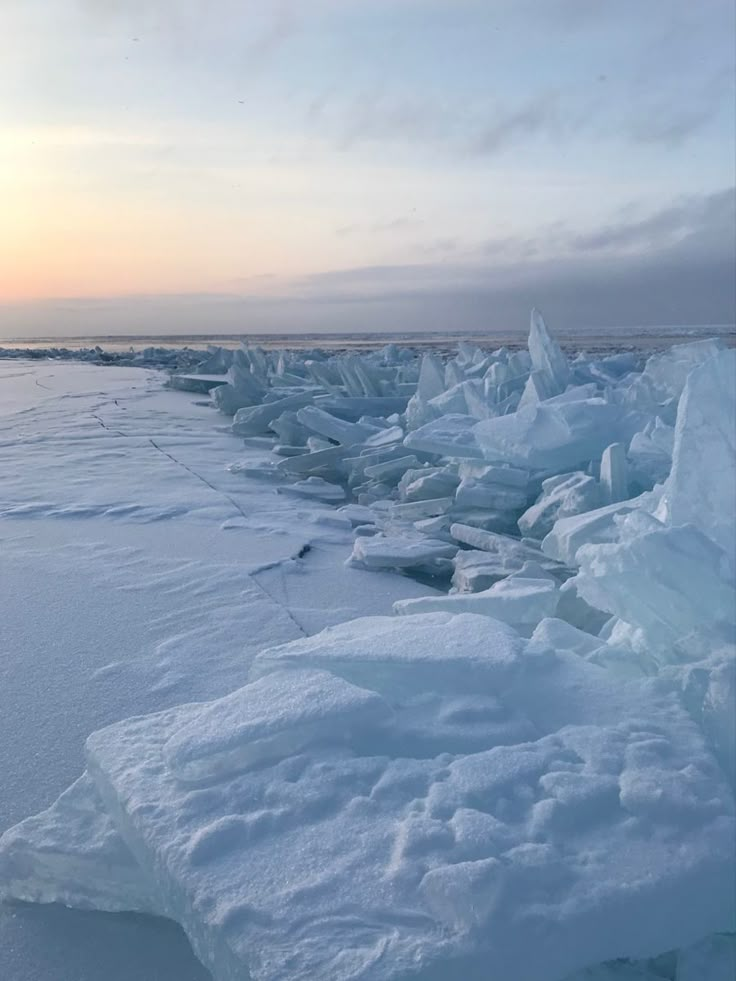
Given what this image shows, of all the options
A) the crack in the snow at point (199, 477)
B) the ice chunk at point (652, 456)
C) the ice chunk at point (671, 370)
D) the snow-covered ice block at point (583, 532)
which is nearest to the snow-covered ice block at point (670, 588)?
the snow-covered ice block at point (583, 532)

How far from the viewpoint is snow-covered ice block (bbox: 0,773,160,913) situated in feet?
3.80

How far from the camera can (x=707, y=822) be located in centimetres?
109

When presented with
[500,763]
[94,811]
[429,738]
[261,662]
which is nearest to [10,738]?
[94,811]

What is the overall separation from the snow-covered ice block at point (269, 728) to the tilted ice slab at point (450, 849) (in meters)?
0.02

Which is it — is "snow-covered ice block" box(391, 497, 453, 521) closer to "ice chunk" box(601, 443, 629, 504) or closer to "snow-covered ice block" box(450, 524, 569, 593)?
"snow-covered ice block" box(450, 524, 569, 593)

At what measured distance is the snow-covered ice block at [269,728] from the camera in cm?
123

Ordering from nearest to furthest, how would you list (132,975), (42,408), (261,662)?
(132,975) → (261,662) → (42,408)

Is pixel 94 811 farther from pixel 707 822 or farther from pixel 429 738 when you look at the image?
pixel 707 822

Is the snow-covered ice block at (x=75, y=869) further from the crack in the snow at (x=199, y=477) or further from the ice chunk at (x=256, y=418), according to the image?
the ice chunk at (x=256, y=418)

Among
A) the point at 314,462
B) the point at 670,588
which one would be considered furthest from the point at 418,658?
the point at 314,462

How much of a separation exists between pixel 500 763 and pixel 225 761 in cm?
43

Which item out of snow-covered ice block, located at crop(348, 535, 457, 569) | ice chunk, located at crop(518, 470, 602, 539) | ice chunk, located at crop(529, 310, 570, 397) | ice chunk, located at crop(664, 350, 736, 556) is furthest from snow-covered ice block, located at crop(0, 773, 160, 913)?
ice chunk, located at crop(529, 310, 570, 397)

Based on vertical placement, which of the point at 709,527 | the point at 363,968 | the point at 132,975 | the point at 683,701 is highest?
the point at 709,527

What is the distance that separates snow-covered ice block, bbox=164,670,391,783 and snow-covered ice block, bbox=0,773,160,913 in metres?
0.15
